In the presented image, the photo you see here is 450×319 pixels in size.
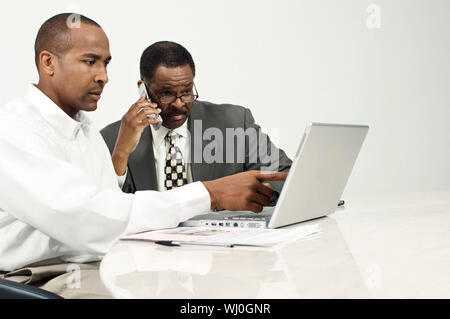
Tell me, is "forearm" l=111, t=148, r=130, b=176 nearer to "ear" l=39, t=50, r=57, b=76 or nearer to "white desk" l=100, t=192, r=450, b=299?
"ear" l=39, t=50, r=57, b=76

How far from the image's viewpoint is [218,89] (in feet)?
11.7

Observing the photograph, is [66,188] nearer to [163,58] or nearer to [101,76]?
[101,76]

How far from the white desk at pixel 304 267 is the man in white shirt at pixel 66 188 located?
13cm

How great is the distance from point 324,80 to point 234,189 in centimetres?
261

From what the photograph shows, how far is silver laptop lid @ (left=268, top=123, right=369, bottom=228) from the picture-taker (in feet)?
4.06

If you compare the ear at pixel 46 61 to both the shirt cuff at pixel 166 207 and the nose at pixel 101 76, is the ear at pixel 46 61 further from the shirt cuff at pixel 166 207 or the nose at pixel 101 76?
the shirt cuff at pixel 166 207

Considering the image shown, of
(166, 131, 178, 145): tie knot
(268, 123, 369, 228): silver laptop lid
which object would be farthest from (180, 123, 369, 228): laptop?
(166, 131, 178, 145): tie knot

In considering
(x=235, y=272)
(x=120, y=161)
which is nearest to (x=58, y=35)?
(x=120, y=161)

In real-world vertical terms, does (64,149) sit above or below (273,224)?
above

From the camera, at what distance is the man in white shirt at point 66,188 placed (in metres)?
1.23

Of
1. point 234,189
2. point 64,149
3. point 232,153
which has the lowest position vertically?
point 232,153
